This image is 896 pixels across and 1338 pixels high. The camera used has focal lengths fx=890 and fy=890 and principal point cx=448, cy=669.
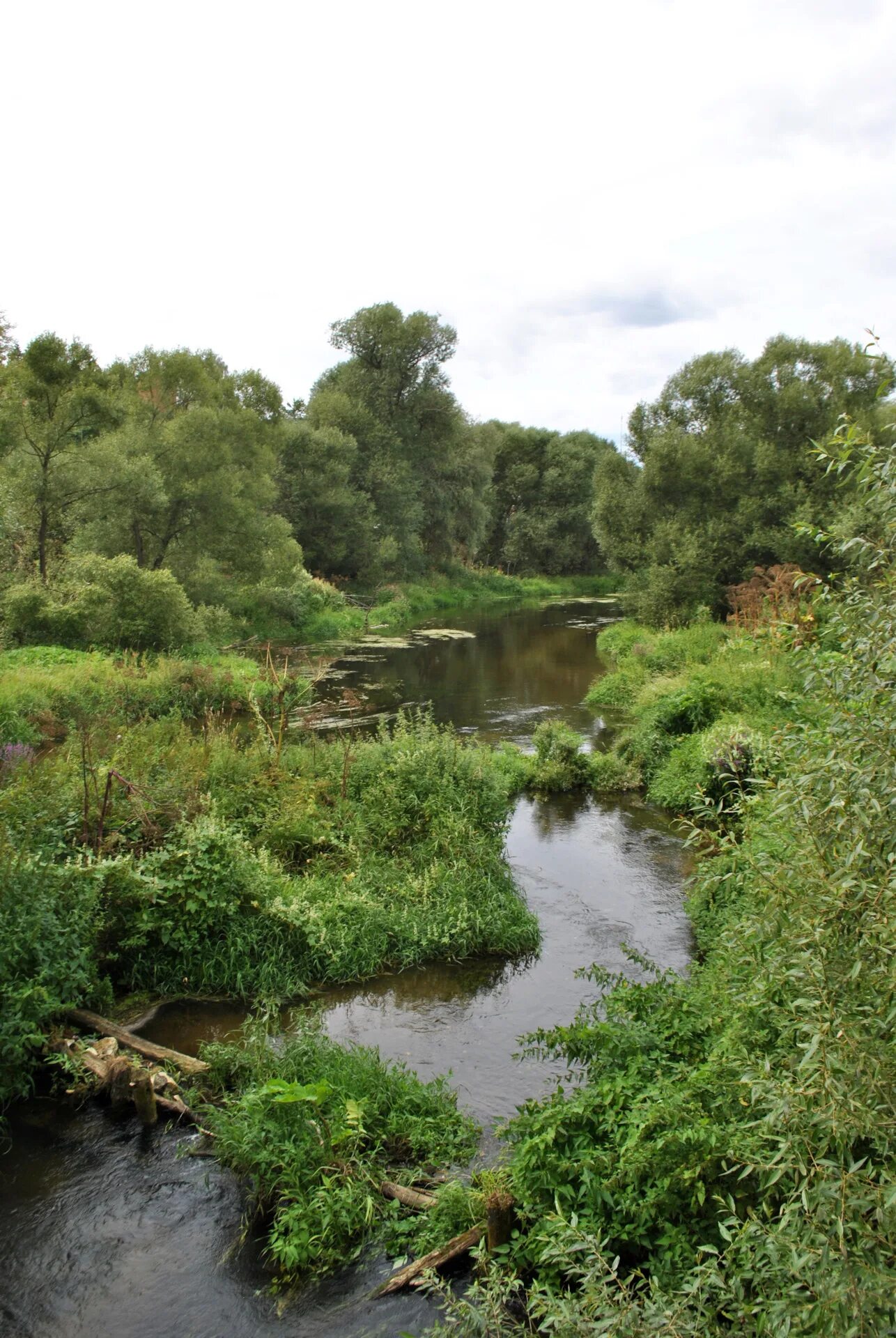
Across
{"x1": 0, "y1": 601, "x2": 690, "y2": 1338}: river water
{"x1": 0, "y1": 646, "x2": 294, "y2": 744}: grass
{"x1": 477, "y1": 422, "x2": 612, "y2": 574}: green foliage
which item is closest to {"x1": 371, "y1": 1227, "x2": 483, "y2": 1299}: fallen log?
{"x1": 0, "y1": 601, "x2": 690, "y2": 1338}: river water

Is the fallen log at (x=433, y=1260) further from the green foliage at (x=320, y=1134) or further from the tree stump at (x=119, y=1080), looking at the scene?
the tree stump at (x=119, y=1080)

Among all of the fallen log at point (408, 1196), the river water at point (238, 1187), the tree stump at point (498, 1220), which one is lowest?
the river water at point (238, 1187)

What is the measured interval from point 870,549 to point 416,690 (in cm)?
1887

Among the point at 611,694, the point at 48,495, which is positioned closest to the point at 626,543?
the point at 611,694

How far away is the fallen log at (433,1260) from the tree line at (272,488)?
57.6 ft

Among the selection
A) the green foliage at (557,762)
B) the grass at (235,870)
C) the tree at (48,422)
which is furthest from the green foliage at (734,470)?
the grass at (235,870)

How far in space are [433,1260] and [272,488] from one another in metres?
28.1

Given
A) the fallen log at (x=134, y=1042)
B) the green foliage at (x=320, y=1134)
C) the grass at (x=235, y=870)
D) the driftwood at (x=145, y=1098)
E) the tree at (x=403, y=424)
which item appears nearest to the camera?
the green foliage at (x=320, y=1134)

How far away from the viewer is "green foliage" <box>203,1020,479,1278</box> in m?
5.01

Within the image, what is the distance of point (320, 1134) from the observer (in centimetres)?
543

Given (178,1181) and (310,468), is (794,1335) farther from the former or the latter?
(310,468)

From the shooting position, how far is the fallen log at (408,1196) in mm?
5156

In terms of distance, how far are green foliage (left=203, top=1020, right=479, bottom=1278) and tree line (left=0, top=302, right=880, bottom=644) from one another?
630 inches

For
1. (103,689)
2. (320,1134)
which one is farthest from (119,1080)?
(103,689)
